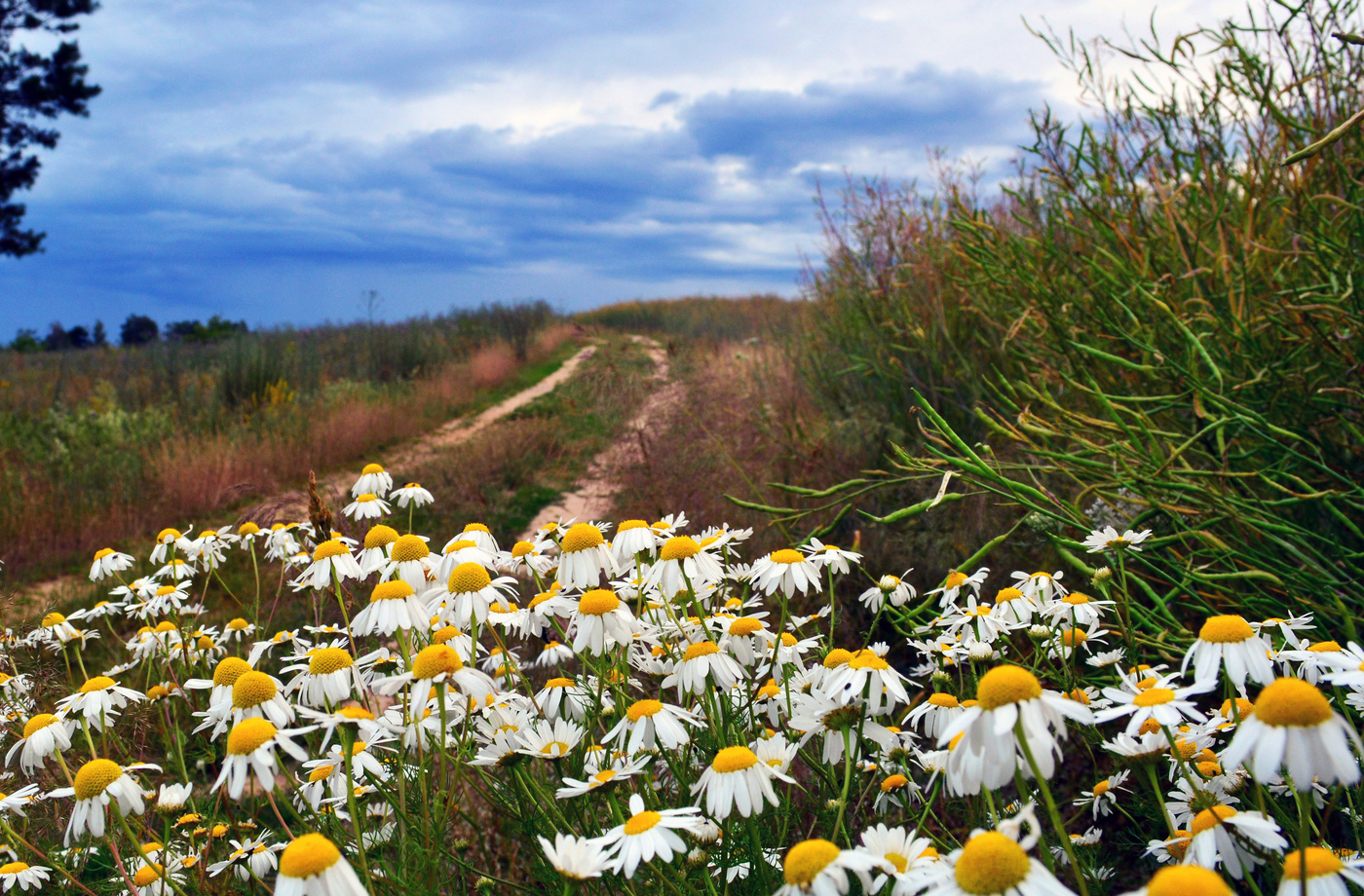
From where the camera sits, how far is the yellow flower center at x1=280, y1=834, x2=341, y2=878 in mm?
925

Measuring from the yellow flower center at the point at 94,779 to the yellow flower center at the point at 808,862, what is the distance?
1222 millimetres

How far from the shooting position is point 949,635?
164cm

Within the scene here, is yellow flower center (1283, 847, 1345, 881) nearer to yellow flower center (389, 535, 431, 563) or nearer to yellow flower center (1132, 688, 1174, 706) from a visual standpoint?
yellow flower center (1132, 688, 1174, 706)

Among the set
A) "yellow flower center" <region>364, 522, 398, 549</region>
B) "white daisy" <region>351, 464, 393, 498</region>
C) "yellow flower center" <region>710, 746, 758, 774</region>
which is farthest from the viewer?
"white daisy" <region>351, 464, 393, 498</region>

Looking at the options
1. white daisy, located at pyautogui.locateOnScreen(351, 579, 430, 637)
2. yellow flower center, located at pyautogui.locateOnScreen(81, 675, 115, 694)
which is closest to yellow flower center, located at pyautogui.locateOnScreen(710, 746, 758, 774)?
white daisy, located at pyautogui.locateOnScreen(351, 579, 430, 637)

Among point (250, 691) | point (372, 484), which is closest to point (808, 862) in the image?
point (250, 691)

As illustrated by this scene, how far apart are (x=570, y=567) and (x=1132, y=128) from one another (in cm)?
293

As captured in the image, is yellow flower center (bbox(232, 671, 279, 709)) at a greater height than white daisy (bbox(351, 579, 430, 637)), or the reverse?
white daisy (bbox(351, 579, 430, 637))

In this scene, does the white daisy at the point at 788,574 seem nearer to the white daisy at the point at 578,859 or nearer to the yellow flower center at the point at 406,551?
the white daisy at the point at 578,859

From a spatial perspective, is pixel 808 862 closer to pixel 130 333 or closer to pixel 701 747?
pixel 701 747

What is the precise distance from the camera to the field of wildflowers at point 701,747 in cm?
88

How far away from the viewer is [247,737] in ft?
3.69

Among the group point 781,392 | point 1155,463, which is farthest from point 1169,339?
point 781,392

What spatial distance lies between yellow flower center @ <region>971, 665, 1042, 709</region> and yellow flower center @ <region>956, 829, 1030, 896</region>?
0.14 m
